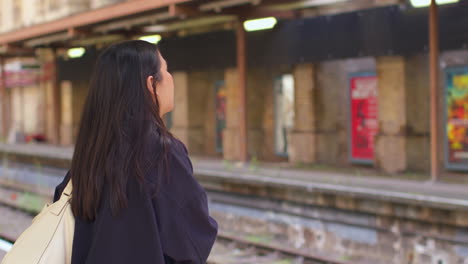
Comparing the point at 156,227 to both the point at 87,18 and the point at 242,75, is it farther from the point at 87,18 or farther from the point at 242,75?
the point at 87,18

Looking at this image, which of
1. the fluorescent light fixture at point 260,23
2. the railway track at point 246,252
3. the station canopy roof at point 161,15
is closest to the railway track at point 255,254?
the railway track at point 246,252

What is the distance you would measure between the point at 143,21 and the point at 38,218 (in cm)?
1246

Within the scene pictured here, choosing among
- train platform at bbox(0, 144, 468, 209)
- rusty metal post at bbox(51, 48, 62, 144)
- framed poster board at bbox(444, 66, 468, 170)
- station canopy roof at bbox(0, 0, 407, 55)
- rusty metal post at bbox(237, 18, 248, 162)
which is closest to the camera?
train platform at bbox(0, 144, 468, 209)

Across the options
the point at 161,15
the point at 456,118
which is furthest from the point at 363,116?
the point at 161,15

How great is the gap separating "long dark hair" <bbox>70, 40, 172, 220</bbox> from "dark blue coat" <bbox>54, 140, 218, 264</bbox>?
0.11 ft

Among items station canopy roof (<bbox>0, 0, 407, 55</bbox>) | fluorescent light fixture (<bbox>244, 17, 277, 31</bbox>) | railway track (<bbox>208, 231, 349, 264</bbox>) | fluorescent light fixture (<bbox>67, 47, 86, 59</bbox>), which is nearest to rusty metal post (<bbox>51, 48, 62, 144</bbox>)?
fluorescent light fixture (<bbox>67, 47, 86, 59</bbox>)

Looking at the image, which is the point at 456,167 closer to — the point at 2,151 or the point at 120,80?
the point at 120,80

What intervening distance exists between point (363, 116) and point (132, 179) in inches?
485

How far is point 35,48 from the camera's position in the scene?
19641mm

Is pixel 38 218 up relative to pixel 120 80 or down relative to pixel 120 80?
down

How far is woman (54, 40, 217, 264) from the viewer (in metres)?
1.59

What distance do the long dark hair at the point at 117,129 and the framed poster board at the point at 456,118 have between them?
1066 cm

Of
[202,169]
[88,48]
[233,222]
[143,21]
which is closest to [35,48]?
[88,48]

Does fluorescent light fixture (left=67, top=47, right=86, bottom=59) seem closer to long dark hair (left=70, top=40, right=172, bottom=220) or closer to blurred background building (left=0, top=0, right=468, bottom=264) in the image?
blurred background building (left=0, top=0, right=468, bottom=264)
